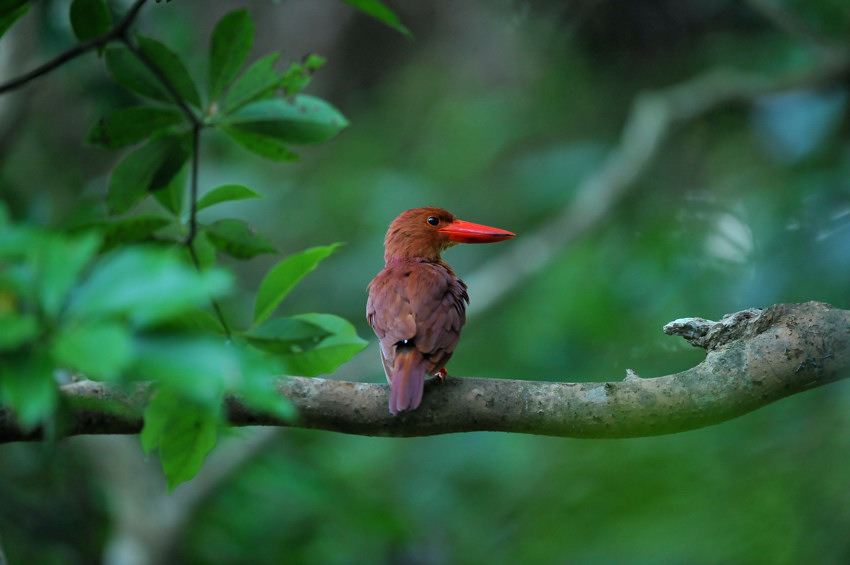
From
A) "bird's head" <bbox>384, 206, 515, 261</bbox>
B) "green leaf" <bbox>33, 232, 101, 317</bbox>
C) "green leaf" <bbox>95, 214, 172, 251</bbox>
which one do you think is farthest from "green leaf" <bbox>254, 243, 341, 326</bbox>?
"bird's head" <bbox>384, 206, 515, 261</bbox>

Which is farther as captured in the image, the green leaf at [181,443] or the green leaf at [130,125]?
the green leaf at [130,125]

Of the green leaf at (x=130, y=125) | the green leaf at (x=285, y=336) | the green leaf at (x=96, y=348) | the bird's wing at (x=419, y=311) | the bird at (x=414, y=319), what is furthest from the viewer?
the bird's wing at (x=419, y=311)

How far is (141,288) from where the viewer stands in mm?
835

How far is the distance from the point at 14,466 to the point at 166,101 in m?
2.83

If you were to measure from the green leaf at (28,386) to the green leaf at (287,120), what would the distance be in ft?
3.56

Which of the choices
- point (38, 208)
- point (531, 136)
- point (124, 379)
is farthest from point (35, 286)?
point (531, 136)

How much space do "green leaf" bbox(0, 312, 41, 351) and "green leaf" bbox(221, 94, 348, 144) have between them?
3.51 feet

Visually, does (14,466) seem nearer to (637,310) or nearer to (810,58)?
(637,310)

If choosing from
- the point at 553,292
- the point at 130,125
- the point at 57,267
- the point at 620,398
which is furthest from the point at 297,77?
the point at 553,292

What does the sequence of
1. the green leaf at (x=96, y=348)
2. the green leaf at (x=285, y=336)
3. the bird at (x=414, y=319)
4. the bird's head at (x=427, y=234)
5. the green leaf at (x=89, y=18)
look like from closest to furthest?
the green leaf at (x=96, y=348) → the green leaf at (x=285, y=336) → the green leaf at (x=89, y=18) → the bird at (x=414, y=319) → the bird's head at (x=427, y=234)

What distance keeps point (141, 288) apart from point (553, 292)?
14.4 feet

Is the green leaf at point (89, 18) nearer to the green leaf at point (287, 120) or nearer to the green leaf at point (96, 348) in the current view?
the green leaf at point (287, 120)

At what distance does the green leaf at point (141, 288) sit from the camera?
80cm

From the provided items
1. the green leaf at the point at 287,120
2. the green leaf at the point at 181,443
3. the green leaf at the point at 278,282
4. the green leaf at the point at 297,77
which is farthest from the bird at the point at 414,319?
the green leaf at the point at 297,77
